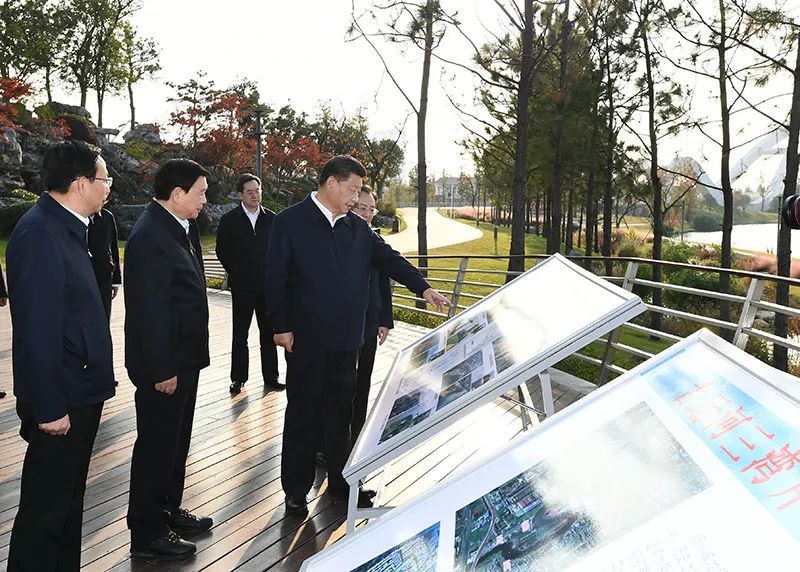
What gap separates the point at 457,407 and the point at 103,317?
4.27 feet

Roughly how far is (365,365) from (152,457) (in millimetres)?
1502

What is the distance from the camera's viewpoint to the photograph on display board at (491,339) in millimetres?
2076

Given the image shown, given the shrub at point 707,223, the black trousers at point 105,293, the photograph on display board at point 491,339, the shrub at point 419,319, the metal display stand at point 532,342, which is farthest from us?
the shrub at point 707,223

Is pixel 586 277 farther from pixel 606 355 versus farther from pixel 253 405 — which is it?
pixel 253 405

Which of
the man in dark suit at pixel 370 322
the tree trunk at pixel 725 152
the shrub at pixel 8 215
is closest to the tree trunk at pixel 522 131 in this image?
the tree trunk at pixel 725 152

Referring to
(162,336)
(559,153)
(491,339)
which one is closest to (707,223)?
(559,153)

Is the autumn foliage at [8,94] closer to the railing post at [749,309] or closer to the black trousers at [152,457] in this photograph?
the black trousers at [152,457]

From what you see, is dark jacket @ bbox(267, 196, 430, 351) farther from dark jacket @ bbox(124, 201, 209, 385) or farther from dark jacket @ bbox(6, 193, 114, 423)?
dark jacket @ bbox(6, 193, 114, 423)

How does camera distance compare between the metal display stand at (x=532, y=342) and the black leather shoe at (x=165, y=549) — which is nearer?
the metal display stand at (x=532, y=342)

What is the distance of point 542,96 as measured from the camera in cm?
1861

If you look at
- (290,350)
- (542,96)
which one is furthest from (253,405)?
(542,96)

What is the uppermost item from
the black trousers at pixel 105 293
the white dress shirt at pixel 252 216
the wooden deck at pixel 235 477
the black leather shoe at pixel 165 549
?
the white dress shirt at pixel 252 216

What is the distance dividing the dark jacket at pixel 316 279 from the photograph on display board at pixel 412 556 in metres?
1.99

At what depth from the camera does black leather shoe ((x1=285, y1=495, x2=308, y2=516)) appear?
11.0 ft
